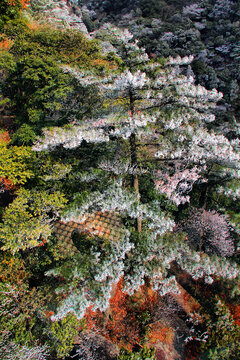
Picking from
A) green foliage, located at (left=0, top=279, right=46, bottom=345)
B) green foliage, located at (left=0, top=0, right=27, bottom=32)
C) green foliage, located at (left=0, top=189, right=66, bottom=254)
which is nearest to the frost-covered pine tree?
green foliage, located at (left=0, top=189, right=66, bottom=254)

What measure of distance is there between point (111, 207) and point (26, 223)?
3349 millimetres

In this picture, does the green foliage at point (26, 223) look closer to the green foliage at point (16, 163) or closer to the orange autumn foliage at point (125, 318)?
the green foliage at point (16, 163)

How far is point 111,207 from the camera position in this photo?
19.6ft

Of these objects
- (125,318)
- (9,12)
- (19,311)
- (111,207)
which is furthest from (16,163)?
(9,12)

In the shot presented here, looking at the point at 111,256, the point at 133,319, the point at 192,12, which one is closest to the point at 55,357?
the point at 133,319

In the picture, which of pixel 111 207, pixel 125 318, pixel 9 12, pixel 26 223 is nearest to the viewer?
pixel 111 207

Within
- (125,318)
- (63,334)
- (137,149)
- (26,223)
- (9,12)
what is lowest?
(125,318)

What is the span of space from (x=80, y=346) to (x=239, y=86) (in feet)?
85.3

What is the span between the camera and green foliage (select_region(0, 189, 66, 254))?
22.6 ft

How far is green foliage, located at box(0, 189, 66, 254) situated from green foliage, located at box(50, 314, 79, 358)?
3.00 meters

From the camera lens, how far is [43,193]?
844 centimetres

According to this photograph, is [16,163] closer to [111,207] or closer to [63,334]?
[111,207]

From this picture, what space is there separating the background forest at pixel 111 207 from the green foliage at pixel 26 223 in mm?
46

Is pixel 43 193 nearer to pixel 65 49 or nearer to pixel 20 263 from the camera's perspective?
pixel 20 263
